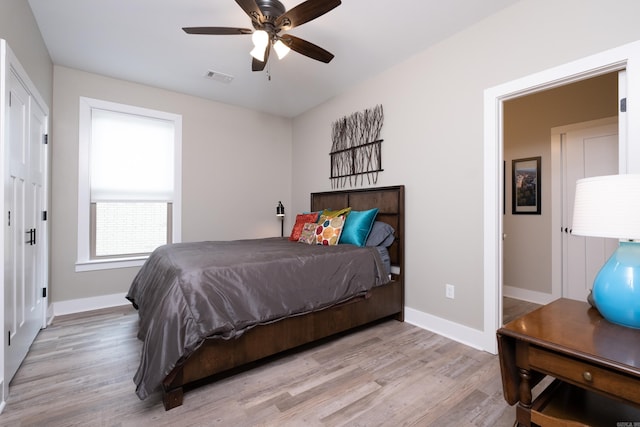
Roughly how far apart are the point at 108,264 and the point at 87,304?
48cm

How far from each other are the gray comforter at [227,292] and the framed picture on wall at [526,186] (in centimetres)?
247

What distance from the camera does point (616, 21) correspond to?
1.76m

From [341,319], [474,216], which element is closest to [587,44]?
[474,216]

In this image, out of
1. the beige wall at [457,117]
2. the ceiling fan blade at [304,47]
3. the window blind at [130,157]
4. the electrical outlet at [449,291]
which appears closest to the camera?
the beige wall at [457,117]

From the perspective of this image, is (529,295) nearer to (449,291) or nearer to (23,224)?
(449,291)

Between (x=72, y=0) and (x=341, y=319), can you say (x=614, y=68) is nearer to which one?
(x=341, y=319)

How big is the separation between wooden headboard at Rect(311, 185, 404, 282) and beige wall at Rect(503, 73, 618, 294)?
1.98 metres

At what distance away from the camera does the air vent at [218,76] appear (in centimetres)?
329

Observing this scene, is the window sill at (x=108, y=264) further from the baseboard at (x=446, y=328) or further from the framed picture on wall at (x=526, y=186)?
the framed picture on wall at (x=526, y=186)

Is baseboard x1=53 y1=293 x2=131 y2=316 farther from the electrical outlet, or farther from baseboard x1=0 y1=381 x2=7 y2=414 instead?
the electrical outlet

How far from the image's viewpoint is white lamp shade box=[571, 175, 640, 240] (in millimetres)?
1088

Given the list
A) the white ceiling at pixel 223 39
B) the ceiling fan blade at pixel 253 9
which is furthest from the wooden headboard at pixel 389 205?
the ceiling fan blade at pixel 253 9

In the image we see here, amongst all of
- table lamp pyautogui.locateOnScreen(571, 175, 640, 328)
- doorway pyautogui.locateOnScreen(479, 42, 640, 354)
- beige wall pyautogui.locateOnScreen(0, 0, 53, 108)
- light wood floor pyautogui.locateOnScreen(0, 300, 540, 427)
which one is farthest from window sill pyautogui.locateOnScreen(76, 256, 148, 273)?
→ table lamp pyautogui.locateOnScreen(571, 175, 640, 328)

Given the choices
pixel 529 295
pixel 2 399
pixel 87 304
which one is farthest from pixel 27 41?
pixel 529 295
